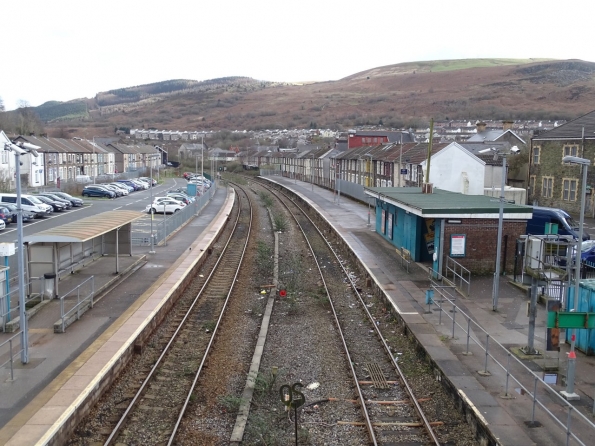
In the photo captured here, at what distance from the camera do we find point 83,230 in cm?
1764

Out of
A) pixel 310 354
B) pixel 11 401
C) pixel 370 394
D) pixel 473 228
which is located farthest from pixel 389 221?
pixel 11 401

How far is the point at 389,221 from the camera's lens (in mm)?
28797

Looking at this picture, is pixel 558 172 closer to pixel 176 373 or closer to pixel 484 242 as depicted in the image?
pixel 484 242

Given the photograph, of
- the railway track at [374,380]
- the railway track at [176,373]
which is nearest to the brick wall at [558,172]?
the railway track at [374,380]

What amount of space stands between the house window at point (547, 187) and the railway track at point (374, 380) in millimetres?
27326

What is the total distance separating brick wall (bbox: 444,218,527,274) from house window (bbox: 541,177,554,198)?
2412cm

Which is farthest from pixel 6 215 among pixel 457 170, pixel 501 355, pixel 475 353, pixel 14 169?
pixel 457 170

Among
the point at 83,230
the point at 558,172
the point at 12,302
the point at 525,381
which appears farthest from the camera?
the point at 558,172

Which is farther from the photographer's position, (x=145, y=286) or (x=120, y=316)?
(x=145, y=286)

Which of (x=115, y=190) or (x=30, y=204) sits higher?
(x=30, y=204)

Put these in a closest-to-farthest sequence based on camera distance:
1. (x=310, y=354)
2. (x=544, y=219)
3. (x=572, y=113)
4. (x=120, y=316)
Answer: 1. (x=310, y=354)
2. (x=120, y=316)
3. (x=544, y=219)
4. (x=572, y=113)

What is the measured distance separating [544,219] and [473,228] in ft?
28.8

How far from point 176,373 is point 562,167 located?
36662mm

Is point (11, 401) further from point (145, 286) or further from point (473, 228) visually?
point (473, 228)
